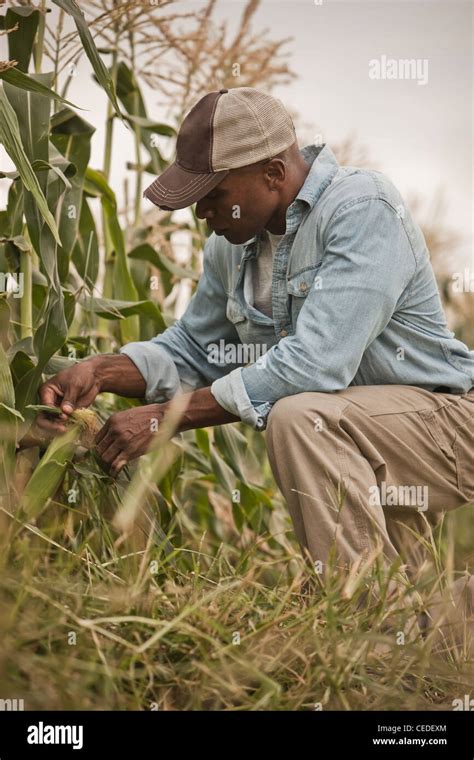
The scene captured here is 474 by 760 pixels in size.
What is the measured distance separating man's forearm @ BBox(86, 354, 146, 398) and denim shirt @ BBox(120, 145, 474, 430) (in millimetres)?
19

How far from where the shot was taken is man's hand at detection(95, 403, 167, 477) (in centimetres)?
208

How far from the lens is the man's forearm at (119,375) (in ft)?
7.45

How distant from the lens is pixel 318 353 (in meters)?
2.06

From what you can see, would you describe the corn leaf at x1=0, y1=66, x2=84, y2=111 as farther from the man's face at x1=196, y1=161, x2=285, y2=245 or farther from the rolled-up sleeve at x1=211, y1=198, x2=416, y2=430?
the rolled-up sleeve at x1=211, y1=198, x2=416, y2=430

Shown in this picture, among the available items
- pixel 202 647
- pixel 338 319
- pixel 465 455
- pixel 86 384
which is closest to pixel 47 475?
pixel 86 384

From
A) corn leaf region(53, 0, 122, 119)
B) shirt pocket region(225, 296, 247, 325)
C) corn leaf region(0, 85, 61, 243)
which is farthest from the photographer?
shirt pocket region(225, 296, 247, 325)

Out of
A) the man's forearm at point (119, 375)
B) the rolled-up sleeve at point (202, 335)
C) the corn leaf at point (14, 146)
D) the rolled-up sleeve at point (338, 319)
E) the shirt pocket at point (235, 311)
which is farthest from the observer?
the rolled-up sleeve at point (202, 335)

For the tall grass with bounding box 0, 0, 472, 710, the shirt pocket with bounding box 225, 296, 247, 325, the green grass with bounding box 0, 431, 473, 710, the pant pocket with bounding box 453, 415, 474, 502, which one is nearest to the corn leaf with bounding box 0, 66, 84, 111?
the tall grass with bounding box 0, 0, 472, 710

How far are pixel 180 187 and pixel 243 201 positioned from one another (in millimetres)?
138

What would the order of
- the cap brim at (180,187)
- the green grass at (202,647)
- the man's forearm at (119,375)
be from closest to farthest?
the green grass at (202,647) → the cap brim at (180,187) → the man's forearm at (119,375)

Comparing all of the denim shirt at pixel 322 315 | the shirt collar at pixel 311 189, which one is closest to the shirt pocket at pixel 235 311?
the denim shirt at pixel 322 315

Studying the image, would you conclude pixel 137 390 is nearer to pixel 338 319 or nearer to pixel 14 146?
pixel 338 319

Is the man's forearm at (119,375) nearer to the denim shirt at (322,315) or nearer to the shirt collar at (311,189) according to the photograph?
the denim shirt at (322,315)
